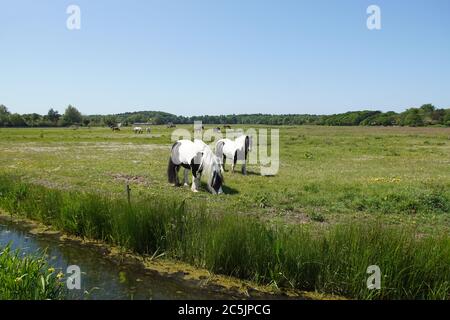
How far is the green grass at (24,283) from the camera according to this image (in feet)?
16.9

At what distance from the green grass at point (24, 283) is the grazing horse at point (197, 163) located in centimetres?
830

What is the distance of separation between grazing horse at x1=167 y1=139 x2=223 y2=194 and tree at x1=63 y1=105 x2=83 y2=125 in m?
125

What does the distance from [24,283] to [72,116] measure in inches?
5504

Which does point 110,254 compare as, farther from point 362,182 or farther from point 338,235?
point 362,182

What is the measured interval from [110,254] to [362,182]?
11741 millimetres

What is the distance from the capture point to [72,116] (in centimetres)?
13288

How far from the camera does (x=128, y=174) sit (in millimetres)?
17766

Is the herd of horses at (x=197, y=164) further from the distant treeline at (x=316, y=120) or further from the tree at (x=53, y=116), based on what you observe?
the tree at (x=53, y=116)

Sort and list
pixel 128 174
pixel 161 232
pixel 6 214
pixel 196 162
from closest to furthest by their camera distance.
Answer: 1. pixel 161 232
2. pixel 6 214
3. pixel 196 162
4. pixel 128 174

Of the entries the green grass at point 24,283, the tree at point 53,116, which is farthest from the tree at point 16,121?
the green grass at point 24,283

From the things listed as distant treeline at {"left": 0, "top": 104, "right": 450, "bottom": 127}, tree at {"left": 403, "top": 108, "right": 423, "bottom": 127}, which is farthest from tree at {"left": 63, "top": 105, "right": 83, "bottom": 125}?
tree at {"left": 403, "top": 108, "right": 423, "bottom": 127}

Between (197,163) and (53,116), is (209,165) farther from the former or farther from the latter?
(53,116)
